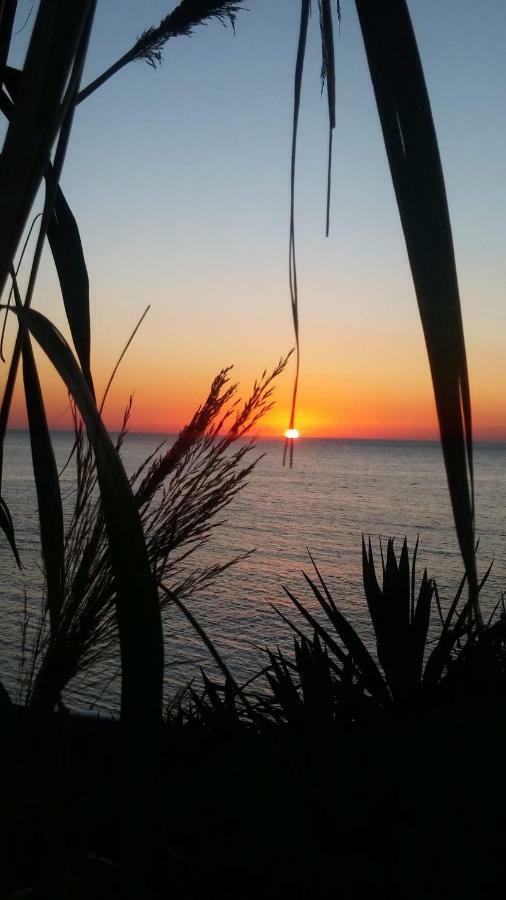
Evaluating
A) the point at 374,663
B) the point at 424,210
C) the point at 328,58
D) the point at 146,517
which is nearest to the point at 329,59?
the point at 328,58

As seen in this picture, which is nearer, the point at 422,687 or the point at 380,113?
the point at 380,113

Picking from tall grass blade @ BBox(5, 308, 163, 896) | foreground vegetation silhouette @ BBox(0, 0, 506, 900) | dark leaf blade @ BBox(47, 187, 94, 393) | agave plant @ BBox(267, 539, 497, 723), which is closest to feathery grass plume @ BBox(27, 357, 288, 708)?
foreground vegetation silhouette @ BBox(0, 0, 506, 900)

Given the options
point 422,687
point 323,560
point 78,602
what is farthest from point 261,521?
point 78,602

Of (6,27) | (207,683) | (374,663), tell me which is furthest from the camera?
(374,663)

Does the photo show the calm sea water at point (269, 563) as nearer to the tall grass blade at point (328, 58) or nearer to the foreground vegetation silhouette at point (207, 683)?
the foreground vegetation silhouette at point (207, 683)

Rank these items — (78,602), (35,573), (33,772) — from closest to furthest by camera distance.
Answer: (33,772)
(78,602)
(35,573)

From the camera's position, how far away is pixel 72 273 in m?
0.85

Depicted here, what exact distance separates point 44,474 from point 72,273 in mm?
232

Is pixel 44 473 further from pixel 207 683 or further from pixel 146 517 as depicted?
pixel 207 683

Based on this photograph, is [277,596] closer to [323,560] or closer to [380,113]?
[323,560]

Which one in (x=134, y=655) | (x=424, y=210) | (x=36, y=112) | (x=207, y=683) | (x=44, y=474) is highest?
(x=36, y=112)

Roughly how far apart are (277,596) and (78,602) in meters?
9.95

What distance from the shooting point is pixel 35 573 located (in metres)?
11.7

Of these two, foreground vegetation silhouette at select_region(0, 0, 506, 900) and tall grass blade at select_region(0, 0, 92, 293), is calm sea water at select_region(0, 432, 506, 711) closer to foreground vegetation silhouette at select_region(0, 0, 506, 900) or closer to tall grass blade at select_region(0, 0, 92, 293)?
foreground vegetation silhouette at select_region(0, 0, 506, 900)
